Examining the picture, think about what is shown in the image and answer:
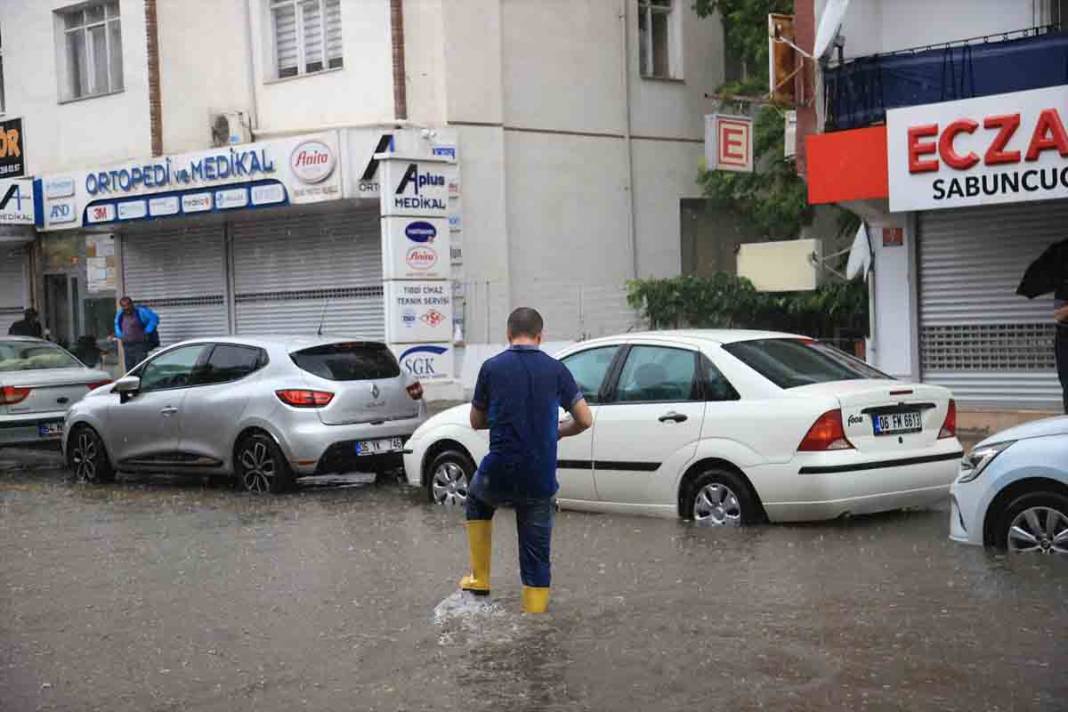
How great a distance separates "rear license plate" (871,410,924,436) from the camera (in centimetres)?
1045

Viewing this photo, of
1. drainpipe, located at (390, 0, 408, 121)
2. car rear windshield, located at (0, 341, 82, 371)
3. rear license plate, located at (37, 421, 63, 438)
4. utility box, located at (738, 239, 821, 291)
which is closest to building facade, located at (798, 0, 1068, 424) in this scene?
utility box, located at (738, 239, 821, 291)

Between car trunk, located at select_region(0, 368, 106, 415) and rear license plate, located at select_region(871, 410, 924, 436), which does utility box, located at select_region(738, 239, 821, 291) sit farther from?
rear license plate, located at select_region(871, 410, 924, 436)

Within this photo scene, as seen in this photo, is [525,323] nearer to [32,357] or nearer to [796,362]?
[796,362]

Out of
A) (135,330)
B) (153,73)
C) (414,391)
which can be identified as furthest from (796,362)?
(153,73)

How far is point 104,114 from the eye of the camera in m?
26.9

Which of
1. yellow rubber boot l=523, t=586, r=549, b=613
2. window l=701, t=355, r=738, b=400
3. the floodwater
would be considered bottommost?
the floodwater

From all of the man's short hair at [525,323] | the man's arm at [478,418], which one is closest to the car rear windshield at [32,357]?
the man's arm at [478,418]

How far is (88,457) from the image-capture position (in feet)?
53.2

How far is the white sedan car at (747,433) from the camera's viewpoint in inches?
404

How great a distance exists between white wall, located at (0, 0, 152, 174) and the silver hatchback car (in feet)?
38.1

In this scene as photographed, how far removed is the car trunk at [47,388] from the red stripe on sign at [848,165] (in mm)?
8996

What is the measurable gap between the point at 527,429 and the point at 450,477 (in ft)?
16.2

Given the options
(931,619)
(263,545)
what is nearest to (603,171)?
(263,545)

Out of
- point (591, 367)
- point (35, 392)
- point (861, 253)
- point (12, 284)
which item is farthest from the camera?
point (12, 284)
